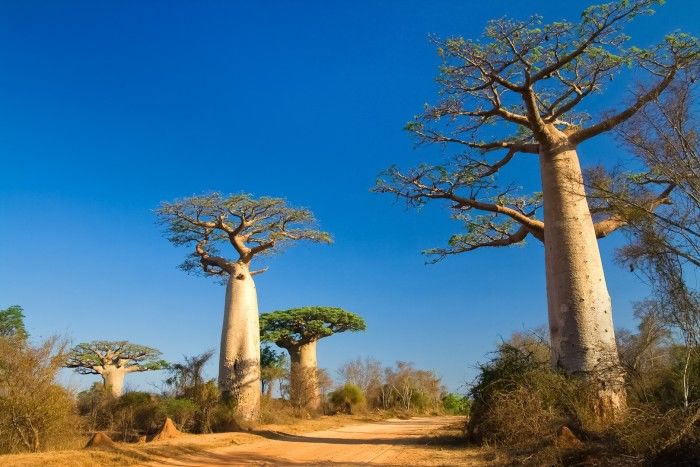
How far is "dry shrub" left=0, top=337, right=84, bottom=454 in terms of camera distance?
6.86 metres

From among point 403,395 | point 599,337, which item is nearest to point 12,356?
point 599,337

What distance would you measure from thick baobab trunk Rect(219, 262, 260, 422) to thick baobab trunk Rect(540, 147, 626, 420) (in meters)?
7.67

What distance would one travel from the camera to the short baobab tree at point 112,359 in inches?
1002

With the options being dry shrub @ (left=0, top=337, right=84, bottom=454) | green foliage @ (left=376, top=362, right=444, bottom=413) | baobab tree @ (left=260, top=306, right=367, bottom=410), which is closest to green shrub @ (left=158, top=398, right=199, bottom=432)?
dry shrub @ (left=0, top=337, right=84, bottom=454)

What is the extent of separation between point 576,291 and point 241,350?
27.1 feet

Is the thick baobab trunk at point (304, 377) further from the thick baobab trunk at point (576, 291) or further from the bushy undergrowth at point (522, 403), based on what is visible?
the thick baobab trunk at point (576, 291)

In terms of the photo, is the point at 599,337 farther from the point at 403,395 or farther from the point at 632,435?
the point at 403,395

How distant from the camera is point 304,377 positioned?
19391 millimetres

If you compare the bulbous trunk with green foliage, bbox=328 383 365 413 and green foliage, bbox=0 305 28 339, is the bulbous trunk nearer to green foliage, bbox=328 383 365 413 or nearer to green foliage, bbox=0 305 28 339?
green foliage, bbox=0 305 28 339

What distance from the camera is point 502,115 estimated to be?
8664mm

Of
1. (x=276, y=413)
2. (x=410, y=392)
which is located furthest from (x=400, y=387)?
(x=276, y=413)

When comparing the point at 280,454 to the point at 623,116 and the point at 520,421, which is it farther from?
the point at 623,116

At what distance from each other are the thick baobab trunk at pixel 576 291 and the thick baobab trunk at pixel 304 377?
12.1 metres

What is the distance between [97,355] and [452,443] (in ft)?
75.7
